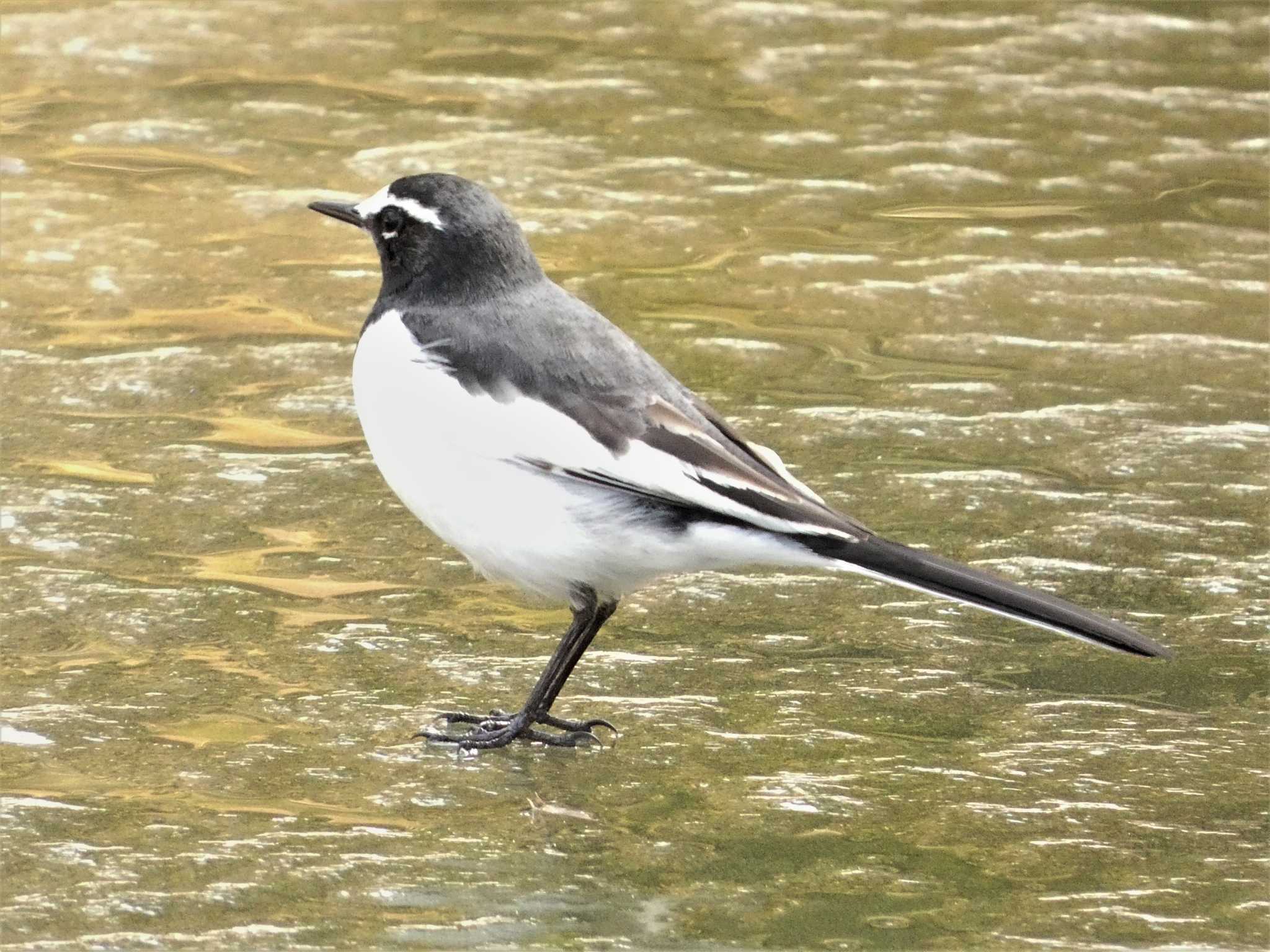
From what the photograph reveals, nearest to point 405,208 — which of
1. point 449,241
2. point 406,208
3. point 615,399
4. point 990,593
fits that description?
point 406,208

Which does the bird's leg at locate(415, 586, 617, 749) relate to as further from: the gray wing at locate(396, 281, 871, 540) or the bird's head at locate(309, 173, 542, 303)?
the bird's head at locate(309, 173, 542, 303)

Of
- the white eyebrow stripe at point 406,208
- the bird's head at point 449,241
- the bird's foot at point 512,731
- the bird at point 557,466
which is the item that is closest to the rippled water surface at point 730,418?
the bird's foot at point 512,731

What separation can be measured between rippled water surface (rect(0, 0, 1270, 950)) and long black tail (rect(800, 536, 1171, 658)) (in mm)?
456

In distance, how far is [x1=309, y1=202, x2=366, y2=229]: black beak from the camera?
5.76m

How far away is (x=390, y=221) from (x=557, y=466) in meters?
0.99

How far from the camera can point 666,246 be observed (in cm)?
884

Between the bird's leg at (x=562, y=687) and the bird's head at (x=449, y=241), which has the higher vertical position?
the bird's head at (x=449, y=241)

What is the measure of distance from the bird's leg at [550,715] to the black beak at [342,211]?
125cm

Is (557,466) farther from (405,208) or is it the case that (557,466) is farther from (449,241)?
(405,208)

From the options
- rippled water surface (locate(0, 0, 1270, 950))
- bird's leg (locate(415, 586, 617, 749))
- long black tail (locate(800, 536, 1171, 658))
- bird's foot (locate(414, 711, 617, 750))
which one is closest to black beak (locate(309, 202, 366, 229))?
rippled water surface (locate(0, 0, 1270, 950))

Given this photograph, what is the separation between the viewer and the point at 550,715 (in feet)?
17.5

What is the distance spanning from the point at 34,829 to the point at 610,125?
20.3 feet

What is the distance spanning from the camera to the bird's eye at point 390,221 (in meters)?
5.56

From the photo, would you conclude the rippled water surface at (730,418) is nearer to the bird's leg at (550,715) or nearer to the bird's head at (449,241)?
the bird's leg at (550,715)
